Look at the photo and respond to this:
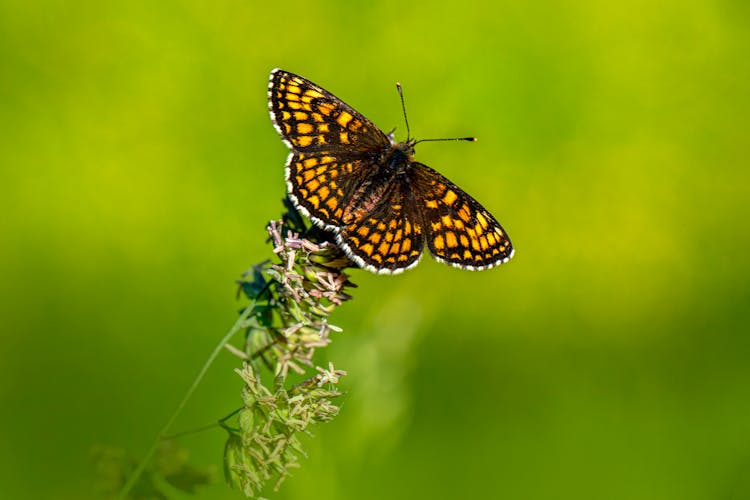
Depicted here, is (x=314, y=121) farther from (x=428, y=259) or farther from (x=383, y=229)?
(x=428, y=259)

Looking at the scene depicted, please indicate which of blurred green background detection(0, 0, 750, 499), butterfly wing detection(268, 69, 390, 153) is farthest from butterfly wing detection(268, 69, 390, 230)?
blurred green background detection(0, 0, 750, 499)

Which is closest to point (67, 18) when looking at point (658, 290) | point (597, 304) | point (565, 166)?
point (565, 166)

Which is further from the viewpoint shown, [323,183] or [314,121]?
[314,121]

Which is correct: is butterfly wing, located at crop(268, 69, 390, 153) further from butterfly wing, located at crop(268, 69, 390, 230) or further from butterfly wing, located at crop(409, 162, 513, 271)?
butterfly wing, located at crop(409, 162, 513, 271)

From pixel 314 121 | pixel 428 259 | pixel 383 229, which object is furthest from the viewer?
pixel 428 259

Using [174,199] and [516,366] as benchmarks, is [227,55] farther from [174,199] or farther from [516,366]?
[516,366]

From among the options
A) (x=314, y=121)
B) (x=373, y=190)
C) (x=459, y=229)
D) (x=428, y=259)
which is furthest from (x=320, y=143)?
(x=428, y=259)

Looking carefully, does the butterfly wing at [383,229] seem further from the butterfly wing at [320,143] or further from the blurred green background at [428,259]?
the blurred green background at [428,259]
